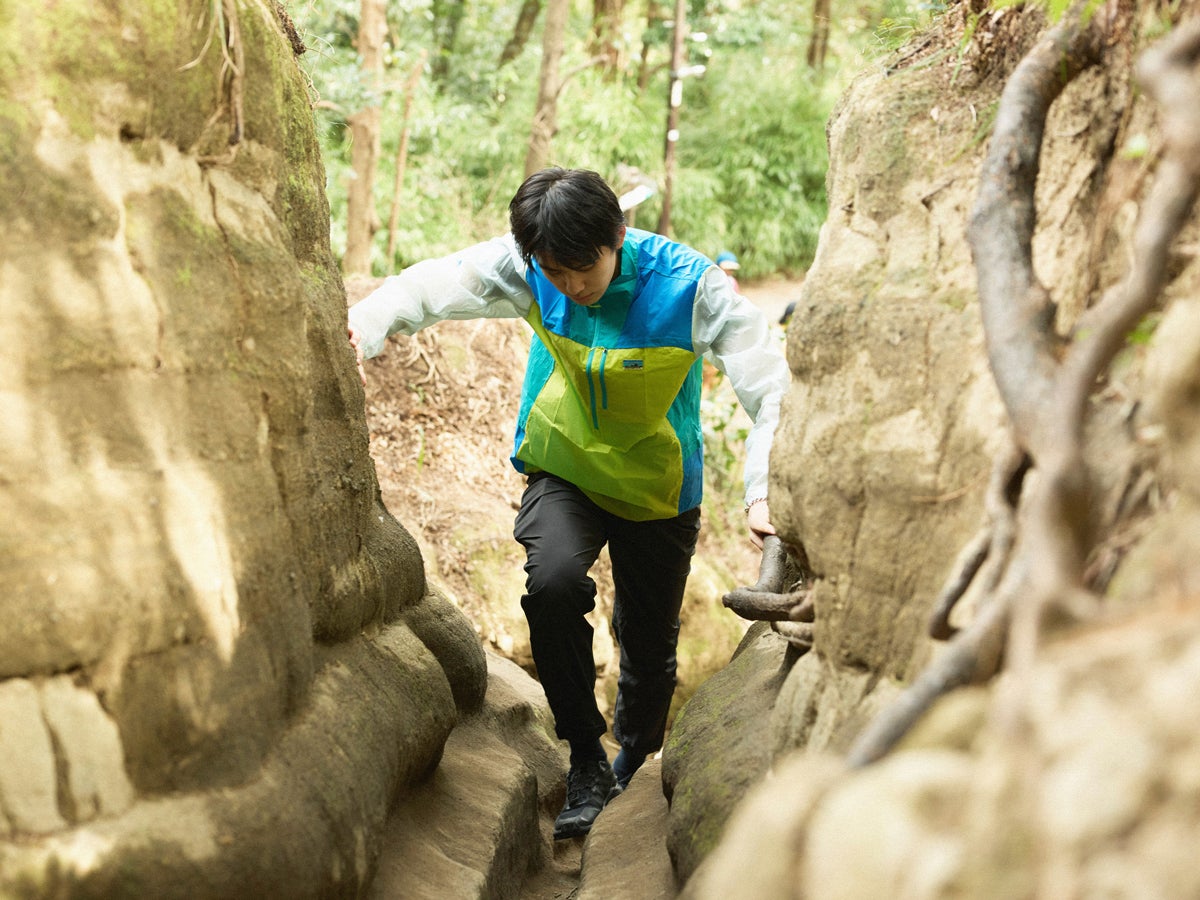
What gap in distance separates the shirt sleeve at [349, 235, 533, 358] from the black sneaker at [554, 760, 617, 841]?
1.89 metres

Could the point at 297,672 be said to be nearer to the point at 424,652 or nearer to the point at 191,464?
the point at 191,464

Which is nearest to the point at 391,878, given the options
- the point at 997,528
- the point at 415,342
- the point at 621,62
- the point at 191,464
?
the point at 191,464

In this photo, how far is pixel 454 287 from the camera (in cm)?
447

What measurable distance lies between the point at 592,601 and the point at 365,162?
6635mm

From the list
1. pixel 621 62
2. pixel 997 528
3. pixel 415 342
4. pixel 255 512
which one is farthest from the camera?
pixel 621 62

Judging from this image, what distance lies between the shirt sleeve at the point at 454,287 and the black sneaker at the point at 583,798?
6.21 ft

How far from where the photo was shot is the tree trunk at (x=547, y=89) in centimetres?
1190

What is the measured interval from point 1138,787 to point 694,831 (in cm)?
207

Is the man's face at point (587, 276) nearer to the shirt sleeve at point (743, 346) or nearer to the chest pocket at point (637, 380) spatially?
the chest pocket at point (637, 380)

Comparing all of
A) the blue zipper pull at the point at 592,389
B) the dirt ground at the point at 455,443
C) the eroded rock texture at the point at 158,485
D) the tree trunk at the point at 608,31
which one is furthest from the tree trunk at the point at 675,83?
the eroded rock texture at the point at 158,485

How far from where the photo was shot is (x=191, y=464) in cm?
276

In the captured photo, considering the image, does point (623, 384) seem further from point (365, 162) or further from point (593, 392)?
point (365, 162)

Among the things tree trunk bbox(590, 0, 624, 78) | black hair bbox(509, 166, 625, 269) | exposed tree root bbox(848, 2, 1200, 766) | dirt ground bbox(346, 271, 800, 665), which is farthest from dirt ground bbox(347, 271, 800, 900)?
tree trunk bbox(590, 0, 624, 78)

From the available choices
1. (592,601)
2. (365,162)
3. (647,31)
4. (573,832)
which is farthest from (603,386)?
(647,31)
